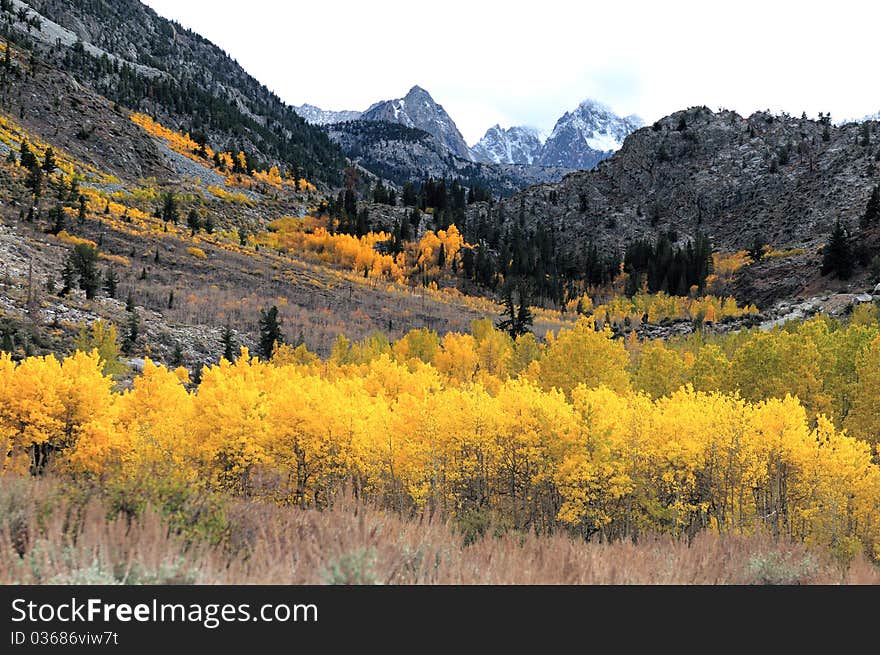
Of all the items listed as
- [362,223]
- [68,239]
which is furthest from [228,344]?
[362,223]

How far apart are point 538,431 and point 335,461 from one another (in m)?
8.34

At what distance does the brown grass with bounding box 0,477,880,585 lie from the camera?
462cm

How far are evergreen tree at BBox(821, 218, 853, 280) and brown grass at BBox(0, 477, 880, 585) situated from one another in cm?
8873

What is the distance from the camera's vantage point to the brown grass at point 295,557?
4617 mm

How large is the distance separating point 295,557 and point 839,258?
97617 mm

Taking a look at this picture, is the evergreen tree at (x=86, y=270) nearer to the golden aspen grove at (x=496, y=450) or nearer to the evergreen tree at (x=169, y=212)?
the golden aspen grove at (x=496, y=450)

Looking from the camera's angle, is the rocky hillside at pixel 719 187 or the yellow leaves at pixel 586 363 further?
the rocky hillside at pixel 719 187

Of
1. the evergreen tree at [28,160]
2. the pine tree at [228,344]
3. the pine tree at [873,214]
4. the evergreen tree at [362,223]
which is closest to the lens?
the pine tree at [228,344]

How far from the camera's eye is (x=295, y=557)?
5.86m

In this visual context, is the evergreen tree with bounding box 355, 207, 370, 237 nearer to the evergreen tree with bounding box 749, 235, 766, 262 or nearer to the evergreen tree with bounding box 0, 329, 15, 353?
the evergreen tree with bounding box 749, 235, 766, 262

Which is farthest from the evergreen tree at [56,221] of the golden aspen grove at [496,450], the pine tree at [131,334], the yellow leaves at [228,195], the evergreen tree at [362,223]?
the evergreen tree at [362,223]

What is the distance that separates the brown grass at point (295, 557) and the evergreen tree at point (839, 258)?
88732 millimetres

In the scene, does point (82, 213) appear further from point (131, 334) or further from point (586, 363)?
point (586, 363)
